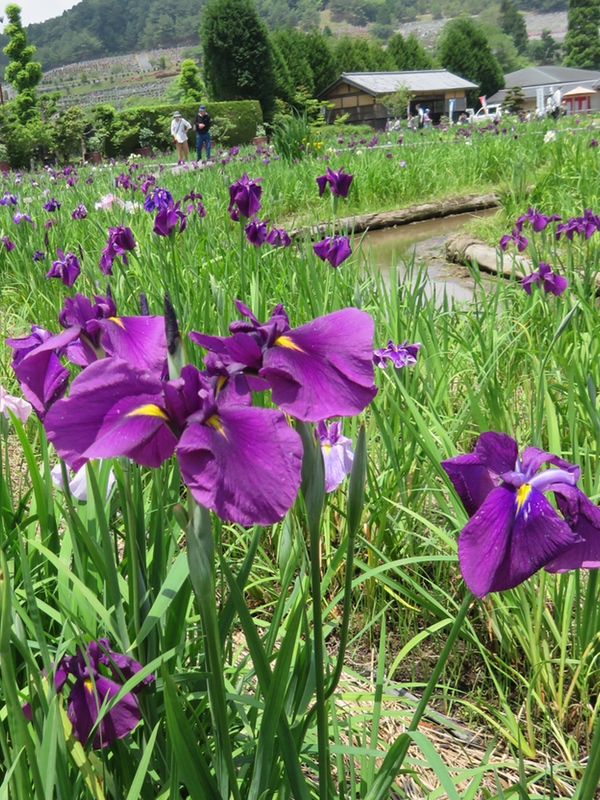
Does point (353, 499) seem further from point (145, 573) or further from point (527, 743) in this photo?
point (527, 743)

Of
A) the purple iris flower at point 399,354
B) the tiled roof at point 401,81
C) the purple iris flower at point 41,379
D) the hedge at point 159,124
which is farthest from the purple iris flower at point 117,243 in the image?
the tiled roof at point 401,81

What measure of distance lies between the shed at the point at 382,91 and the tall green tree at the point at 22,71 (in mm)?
21734

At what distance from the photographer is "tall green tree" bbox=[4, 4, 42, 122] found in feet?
115

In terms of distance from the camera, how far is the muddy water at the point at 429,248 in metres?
4.79

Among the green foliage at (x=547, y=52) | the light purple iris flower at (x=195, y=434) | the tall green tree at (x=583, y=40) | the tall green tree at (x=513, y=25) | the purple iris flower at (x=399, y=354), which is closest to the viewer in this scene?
the light purple iris flower at (x=195, y=434)

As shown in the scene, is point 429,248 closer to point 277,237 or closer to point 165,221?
point 277,237

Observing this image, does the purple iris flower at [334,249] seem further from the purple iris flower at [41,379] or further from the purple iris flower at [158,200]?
the purple iris flower at [41,379]

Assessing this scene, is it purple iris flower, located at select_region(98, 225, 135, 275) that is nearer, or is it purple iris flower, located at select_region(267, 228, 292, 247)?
purple iris flower, located at select_region(98, 225, 135, 275)

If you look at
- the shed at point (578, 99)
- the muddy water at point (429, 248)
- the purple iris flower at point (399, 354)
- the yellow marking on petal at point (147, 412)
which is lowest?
the muddy water at point (429, 248)

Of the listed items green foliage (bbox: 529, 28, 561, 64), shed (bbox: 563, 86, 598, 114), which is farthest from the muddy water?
green foliage (bbox: 529, 28, 561, 64)

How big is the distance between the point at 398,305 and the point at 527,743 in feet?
4.81

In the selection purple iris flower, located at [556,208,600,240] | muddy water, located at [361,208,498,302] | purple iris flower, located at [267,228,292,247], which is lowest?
muddy water, located at [361,208,498,302]

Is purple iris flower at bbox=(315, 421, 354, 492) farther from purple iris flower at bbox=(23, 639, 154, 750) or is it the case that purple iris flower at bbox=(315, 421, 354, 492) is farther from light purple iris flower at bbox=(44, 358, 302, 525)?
light purple iris flower at bbox=(44, 358, 302, 525)

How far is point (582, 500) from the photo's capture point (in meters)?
0.64
